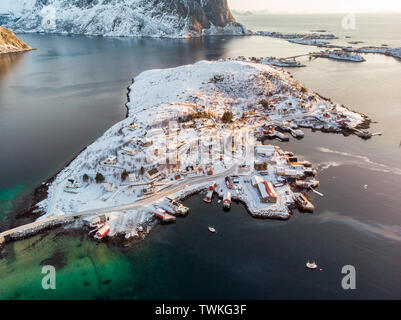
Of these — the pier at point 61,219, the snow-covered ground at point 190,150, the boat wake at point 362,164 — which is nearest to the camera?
the pier at point 61,219

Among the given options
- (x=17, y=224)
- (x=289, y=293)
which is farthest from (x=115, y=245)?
(x=289, y=293)

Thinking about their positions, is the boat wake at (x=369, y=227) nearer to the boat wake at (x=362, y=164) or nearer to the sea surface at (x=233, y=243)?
the sea surface at (x=233, y=243)

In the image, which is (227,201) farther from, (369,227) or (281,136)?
(281,136)

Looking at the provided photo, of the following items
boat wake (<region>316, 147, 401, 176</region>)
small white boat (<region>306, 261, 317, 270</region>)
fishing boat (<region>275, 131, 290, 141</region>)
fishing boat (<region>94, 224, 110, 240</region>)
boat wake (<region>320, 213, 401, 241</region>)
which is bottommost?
small white boat (<region>306, 261, 317, 270</region>)

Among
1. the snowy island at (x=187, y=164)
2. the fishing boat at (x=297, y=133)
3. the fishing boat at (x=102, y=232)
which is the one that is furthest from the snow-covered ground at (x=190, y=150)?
the fishing boat at (x=297, y=133)

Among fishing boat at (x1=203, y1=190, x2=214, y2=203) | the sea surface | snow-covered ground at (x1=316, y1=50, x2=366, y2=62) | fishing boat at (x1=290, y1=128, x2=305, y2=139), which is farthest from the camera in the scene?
snow-covered ground at (x1=316, y1=50, x2=366, y2=62)

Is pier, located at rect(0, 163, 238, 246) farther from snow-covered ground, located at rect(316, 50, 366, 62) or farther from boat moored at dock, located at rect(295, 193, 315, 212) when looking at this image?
snow-covered ground, located at rect(316, 50, 366, 62)

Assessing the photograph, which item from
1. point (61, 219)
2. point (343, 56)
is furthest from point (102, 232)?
point (343, 56)

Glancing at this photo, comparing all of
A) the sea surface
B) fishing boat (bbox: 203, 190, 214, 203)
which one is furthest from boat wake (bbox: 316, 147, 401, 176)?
fishing boat (bbox: 203, 190, 214, 203)
